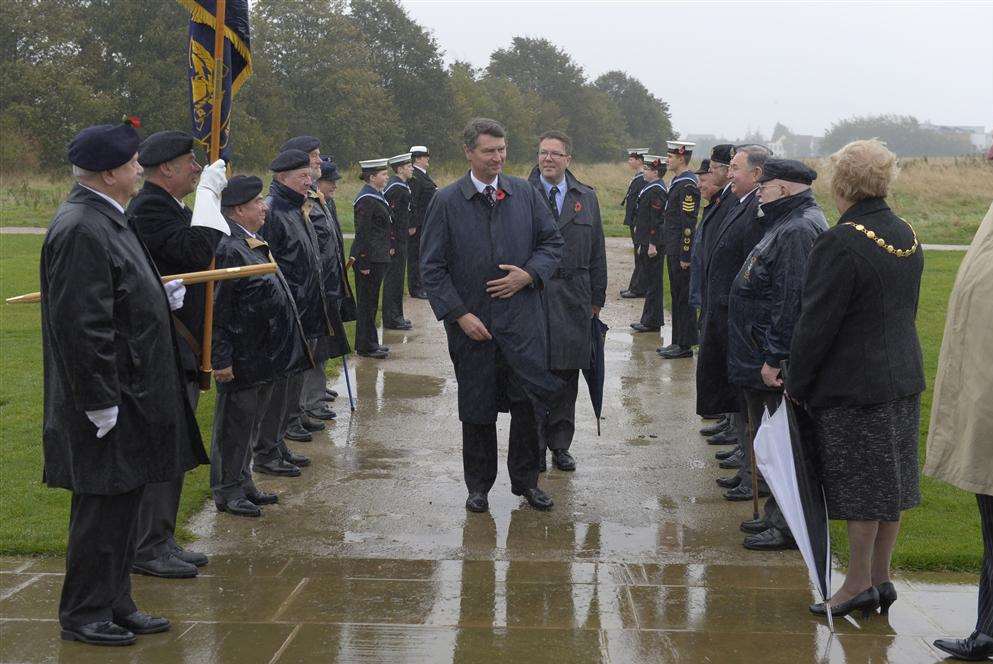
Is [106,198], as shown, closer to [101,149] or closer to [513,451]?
[101,149]

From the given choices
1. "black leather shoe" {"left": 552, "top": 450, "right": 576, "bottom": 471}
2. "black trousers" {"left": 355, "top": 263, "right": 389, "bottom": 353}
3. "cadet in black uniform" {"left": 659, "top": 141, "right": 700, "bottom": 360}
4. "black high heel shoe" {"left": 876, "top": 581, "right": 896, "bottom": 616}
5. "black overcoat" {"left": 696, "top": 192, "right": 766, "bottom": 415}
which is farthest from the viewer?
"cadet in black uniform" {"left": 659, "top": 141, "right": 700, "bottom": 360}

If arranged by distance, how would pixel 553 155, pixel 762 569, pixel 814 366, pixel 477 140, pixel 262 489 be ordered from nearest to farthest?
1. pixel 814 366
2. pixel 762 569
3. pixel 477 140
4. pixel 262 489
5. pixel 553 155

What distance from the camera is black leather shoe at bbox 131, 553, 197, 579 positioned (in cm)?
542

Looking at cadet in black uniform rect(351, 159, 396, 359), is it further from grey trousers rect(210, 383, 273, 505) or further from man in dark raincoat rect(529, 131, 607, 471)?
grey trousers rect(210, 383, 273, 505)

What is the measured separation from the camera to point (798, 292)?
19.2ft

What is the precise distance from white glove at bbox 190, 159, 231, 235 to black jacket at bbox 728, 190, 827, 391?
2.76 meters

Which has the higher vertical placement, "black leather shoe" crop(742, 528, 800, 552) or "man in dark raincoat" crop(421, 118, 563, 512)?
"man in dark raincoat" crop(421, 118, 563, 512)

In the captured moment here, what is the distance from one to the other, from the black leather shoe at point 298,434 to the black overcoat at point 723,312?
297 centimetres

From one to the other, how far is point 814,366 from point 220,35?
334 centimetres

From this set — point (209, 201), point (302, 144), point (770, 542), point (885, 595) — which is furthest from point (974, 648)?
point (302, 144)

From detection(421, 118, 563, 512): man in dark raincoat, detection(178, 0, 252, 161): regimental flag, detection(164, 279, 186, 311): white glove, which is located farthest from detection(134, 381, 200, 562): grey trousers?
detection(421, 118, 563, 512): man in dark raincoat

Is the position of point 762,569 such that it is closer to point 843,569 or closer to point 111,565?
point 843,569

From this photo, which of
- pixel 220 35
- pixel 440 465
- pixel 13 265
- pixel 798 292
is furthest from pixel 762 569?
pixel 13 265

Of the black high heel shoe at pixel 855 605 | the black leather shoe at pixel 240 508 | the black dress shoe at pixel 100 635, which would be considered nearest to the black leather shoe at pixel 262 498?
the black leather shoe at pixel 240 508
